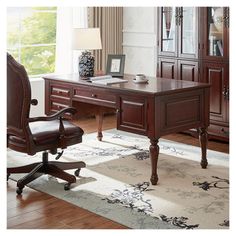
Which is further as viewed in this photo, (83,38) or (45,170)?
(83,38)

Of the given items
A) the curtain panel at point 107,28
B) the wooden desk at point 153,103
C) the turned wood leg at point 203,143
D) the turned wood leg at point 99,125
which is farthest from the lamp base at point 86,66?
the curtain panel at point 107,28

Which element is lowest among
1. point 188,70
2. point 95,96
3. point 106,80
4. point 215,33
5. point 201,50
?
point 95,96

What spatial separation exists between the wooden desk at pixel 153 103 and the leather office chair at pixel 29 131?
0.42 m

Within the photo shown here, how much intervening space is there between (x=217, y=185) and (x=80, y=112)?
1.57m

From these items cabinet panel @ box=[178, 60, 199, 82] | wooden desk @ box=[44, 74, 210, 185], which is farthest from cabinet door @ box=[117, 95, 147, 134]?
cabinet panel @ box=[178, 60, 199, 82]

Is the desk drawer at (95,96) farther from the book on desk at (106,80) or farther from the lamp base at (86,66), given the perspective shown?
the lamp base at (86,66)

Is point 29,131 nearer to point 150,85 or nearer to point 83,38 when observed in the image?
point 150,85

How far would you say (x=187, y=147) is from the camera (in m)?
5.17

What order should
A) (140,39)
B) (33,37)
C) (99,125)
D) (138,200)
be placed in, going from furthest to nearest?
1. (140,39)
2. (33,37)
3. (99,125)
4. (138,200)

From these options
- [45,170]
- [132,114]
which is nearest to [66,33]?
[132,114]

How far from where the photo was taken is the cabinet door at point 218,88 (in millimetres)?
5270

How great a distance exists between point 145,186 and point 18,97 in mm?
1206

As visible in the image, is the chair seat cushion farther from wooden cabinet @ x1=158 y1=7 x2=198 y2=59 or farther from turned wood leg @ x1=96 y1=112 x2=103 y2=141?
wooden cabinet @ x1=158 y1=7 x2=198 y2=59

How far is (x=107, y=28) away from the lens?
6.77 meters
